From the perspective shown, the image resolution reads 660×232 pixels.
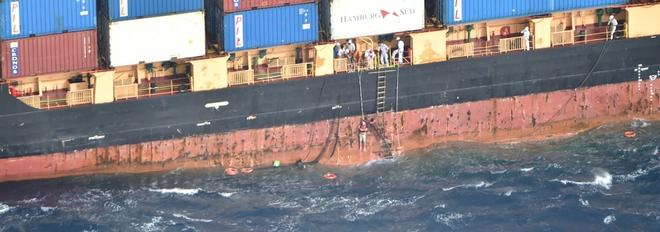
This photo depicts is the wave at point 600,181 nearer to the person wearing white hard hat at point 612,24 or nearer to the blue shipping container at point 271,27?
the person wearing white hard hat at point 612,24

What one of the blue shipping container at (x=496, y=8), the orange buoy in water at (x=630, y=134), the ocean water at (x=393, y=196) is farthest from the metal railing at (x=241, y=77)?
the orange buoy in water at (x=630, y=134)

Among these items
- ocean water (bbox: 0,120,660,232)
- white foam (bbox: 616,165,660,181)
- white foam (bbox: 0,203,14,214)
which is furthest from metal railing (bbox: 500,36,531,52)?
white foam (bbox: 0,203,14,214)

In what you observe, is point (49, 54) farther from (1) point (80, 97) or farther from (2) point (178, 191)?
(2) point (178, 191)

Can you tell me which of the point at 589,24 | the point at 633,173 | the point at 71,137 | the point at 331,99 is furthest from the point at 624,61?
the point at 71,137

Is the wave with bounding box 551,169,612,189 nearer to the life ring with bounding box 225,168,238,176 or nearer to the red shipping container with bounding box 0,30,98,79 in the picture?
the life ring with bounding box 225,168,238,176

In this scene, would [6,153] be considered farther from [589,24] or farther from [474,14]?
[589,24]

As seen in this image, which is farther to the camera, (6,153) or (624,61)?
(624,61)
